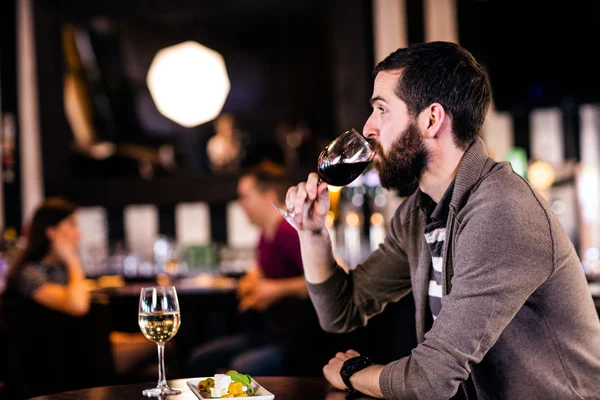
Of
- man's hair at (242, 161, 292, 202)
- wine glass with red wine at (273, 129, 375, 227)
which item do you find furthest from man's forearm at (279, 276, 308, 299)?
wine glass with red wine at (273, 129, 375, 227)

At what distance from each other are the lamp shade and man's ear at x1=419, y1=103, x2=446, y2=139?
3.83m

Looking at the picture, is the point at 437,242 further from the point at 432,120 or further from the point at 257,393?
the point at 257,393

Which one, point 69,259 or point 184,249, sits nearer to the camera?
point 69,259

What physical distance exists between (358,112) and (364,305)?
3433 millimetres

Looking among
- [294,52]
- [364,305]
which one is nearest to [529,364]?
[364,305]

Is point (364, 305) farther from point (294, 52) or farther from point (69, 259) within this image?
point (294, 52)

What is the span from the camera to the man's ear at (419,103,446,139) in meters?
1.75

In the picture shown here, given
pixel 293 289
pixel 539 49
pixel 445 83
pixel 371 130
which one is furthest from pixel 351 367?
pixel 539 49

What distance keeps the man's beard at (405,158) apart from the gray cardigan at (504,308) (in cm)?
11

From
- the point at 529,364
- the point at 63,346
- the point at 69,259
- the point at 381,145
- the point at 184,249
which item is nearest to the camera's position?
the point at 529,364

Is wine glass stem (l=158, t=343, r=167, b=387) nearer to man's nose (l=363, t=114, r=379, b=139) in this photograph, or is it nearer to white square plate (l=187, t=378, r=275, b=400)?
white square plate (l=187, t=378, r=275, b=400)

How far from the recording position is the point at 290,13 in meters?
5.64

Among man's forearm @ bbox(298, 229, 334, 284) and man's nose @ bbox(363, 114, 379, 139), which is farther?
man's forearm @ bbox(298, 229, 334, 284)

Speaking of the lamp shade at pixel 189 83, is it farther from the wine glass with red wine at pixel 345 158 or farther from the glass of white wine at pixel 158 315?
the glass of white wine at pixel 158 315
